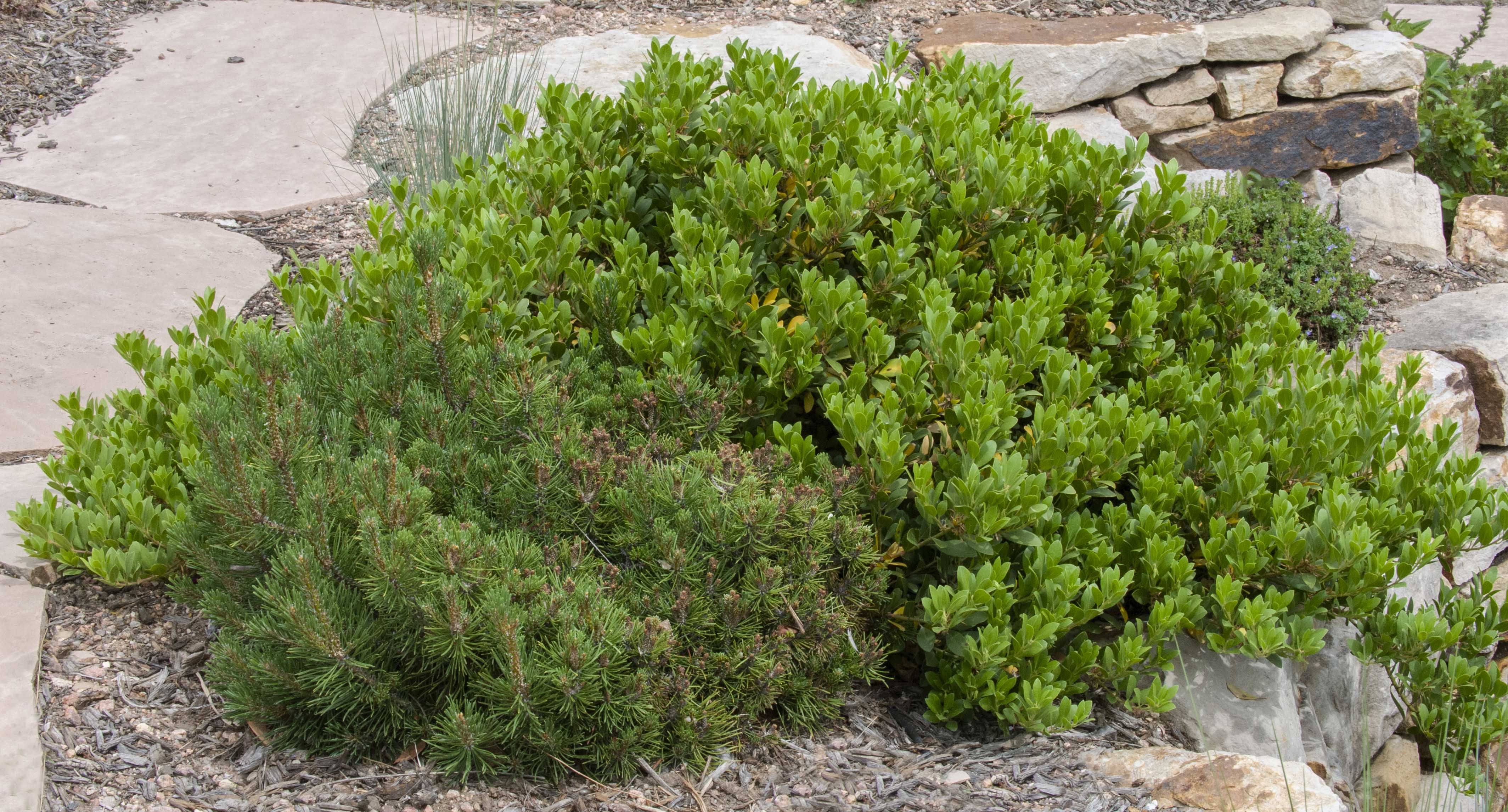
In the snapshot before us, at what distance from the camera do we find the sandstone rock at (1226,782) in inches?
85.7

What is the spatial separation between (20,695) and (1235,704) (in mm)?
2697

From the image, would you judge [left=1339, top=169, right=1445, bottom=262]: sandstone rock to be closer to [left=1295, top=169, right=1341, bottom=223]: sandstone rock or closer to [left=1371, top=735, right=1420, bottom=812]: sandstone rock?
[left=1295, top=169, right=1341, bottom=223]: sandstone rock

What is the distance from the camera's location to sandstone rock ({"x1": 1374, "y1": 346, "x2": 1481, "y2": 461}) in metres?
4.46

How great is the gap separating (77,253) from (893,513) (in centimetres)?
336

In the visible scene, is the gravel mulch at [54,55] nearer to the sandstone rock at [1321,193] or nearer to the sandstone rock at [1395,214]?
the sandstone rock at [1321,193]

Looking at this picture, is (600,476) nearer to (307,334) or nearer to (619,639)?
(619,639)

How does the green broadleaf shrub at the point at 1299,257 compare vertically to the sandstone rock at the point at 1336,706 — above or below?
above

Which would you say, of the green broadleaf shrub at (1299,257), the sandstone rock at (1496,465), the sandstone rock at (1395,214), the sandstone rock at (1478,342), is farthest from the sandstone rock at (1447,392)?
the sandstone rock at (1395,214)

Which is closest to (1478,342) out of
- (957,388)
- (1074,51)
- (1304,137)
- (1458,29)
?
(1304,137)

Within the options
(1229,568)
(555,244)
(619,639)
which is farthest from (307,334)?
(1229,568)

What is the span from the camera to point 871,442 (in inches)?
95.4

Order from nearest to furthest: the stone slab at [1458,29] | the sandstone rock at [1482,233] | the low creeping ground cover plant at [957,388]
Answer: the low creeping ground cover plant at [957,388], the sandstone rock at [1482,233], the stone slab at [1458,29]

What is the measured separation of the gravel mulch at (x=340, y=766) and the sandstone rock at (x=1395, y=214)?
14.9 feet

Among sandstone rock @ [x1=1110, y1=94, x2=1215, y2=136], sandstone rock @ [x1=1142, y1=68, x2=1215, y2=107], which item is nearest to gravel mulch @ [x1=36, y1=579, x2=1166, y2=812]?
sandstone rock @ [x1=1110, y1=94, x2=1215, y2=136]
